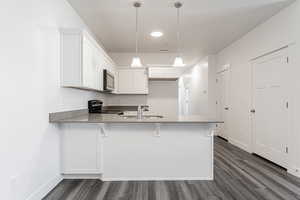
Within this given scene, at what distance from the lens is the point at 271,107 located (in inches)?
140

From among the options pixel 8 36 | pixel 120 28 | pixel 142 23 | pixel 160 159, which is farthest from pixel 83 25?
pixel 160 159

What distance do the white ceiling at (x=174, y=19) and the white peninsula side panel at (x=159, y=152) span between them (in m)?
1.84

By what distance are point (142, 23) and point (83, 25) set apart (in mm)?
1088

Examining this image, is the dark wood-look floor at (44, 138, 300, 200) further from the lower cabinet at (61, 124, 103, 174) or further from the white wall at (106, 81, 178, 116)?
the white wall at (106, 81, 178, 116)

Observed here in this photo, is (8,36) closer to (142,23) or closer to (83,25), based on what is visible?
(83,25)

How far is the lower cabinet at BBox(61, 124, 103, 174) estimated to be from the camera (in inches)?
106

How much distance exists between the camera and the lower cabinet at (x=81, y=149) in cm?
270

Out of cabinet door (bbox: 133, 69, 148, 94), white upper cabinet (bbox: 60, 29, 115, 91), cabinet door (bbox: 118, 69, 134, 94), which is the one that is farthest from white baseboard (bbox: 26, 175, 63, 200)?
cabinet door (bbox: 133, 69, 148, 94)

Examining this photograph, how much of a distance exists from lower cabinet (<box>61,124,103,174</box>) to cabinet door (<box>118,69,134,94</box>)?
10.1ft

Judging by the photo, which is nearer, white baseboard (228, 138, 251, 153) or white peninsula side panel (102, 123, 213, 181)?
white peninsula side panel (102, 123, 213, 181)

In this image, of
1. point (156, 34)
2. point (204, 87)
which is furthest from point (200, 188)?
point (204, 87)

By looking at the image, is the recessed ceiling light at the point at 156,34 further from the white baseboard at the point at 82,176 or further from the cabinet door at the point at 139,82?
the white baseboard at the point at 82,176

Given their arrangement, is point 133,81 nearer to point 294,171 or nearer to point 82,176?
point 82,176

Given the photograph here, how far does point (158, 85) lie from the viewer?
20.9 feet
